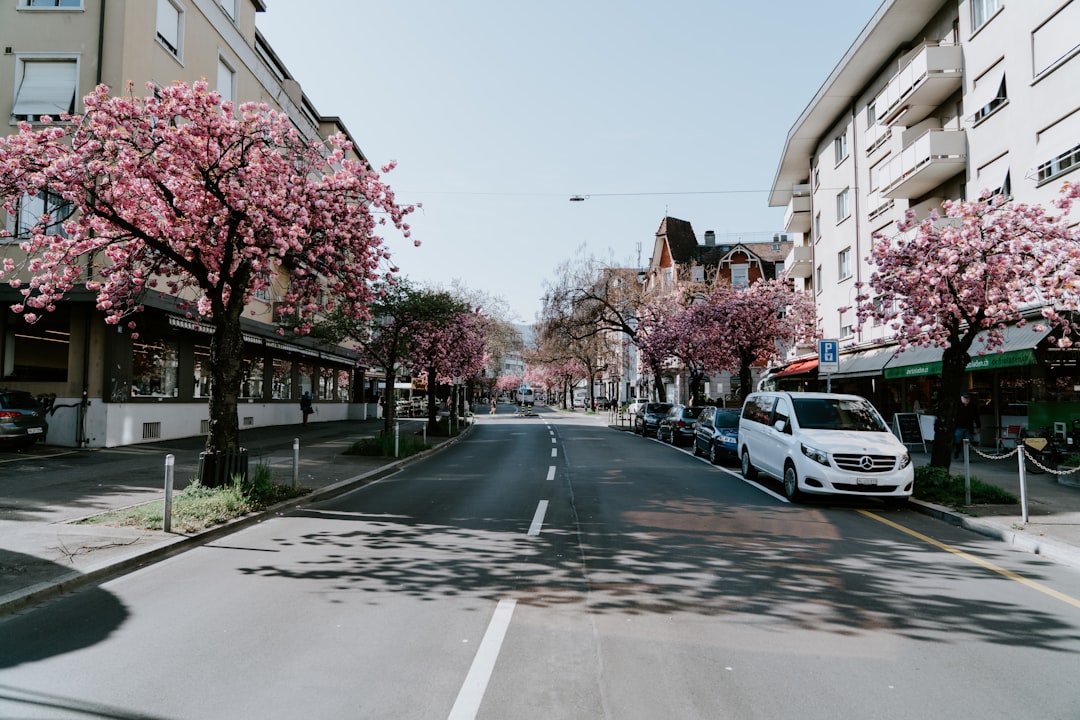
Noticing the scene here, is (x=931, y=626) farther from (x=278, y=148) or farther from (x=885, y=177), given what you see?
(x=885, y=177)

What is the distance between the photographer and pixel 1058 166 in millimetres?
16391

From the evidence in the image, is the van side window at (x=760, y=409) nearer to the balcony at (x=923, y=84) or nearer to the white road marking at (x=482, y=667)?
the white road marking at (x=482, y=667)

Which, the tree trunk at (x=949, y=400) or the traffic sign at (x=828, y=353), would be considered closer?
the tree trunk at (x=949, y=400)

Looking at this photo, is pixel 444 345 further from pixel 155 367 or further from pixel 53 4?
pixel 53 4

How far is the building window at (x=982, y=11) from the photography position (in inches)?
760

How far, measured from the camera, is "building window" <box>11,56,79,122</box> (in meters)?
18.6

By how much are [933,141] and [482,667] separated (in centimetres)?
2218

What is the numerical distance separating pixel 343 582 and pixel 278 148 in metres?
7.43

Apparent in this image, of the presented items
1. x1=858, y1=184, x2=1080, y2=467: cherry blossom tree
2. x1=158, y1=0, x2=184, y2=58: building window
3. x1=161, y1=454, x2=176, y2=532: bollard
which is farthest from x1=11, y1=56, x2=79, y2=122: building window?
x1=858, y1=184, x2=1080, y2=467: cherry blossom tree

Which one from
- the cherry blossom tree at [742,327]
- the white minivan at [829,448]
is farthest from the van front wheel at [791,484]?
the cherry blossom tree at [742,327]

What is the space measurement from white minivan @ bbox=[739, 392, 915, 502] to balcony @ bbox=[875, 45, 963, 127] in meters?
13.7

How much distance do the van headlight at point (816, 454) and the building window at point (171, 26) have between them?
68.4ft

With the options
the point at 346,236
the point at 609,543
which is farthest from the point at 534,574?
the point at 346,236

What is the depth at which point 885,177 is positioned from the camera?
943 inches
